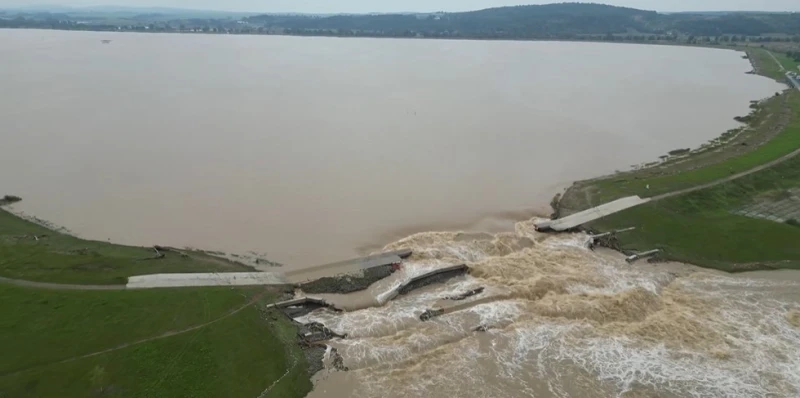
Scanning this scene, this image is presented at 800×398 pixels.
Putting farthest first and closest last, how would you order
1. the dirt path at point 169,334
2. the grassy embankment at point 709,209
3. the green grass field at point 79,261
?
the grassy embankment at point 709,209
the green grass field at point 79,261
the dirt path at point 169,334

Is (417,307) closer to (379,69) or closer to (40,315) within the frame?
(40,315)

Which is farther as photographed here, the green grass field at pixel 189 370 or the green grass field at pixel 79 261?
the green grass field at pixel 79 261

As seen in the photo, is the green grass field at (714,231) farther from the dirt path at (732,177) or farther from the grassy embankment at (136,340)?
the grassy embankment at (136,340)

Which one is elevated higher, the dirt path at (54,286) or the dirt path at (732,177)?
the dirt path at (732,177)

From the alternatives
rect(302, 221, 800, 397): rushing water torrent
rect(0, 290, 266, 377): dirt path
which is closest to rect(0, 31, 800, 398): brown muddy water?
rect(302, 221, 800, 397): rushing water torrent

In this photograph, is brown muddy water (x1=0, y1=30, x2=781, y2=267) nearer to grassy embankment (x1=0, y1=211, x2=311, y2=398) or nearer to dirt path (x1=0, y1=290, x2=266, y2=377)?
dirt path (x1=0, y1=290, x2=266, y2=377)

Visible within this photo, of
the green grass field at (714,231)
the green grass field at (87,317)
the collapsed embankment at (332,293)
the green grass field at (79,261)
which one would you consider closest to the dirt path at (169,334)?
the green grass field at (87,317)
